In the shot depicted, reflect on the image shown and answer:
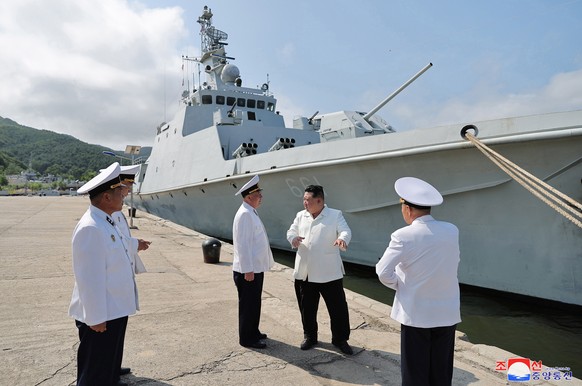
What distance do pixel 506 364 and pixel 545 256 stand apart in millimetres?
3155

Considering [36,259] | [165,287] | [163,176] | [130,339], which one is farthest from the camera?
[163,176]

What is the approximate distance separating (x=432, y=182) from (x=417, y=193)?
4.44 meters

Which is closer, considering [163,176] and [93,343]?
[93,343]

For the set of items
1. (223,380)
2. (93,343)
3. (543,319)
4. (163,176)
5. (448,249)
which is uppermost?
(163,176)

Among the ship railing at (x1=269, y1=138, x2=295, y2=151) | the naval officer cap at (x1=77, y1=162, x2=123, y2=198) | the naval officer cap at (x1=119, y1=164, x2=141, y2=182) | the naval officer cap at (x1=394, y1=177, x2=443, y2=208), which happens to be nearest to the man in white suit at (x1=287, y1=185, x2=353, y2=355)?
the naval officer cap at (x1=394, y1=177, x2=443, y2=208)

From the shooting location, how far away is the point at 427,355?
76.7 inches

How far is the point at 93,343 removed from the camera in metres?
1.91

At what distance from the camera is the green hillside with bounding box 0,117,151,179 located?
115863 mm

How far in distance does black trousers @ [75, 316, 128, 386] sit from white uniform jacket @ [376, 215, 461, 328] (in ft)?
4.50

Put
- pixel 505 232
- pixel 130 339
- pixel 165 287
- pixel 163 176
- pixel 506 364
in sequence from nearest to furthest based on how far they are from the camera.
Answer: pixel 506 364, pixel 130 339, pixel 165 287, pixel 505 232, pixel 163 176

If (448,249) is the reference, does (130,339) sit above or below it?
below

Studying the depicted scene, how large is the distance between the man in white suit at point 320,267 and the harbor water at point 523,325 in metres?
2.28

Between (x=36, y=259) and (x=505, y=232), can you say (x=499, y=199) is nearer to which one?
(x=505, y=232)

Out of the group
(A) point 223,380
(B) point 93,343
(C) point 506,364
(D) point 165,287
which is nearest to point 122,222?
(B) point 93,343
